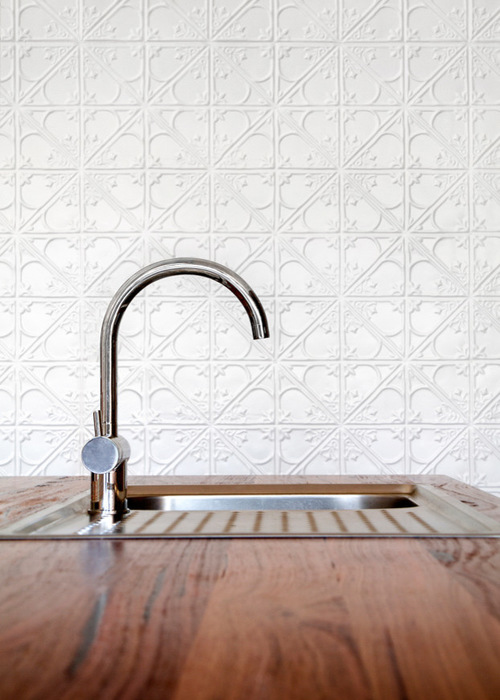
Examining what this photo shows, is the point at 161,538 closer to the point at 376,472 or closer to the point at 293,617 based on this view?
the point at 293,617

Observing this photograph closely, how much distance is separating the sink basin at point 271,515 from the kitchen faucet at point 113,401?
34 millimetres

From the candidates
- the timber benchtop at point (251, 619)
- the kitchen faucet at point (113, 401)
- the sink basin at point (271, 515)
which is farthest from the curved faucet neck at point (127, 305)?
the timber benchtop at point (251, 619)

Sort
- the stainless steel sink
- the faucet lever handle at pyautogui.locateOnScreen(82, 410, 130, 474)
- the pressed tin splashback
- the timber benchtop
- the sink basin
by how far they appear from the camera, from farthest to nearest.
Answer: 1. the pressed tin splashback
2. the stainless steel sink
3. the faucet lever handle at pyautogui.locateOnScreen(82, 410, 130, 474)
4. the sink basin
5. the timber benchtop

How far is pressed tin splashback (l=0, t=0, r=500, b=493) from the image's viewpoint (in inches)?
65.9

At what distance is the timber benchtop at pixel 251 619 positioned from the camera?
1.05 ft

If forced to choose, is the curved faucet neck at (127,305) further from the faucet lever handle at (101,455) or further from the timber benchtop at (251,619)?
the timber benchtop at (251,619)

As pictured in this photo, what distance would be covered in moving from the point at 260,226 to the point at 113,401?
2.98ft

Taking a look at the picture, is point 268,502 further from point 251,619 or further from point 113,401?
point 251,619

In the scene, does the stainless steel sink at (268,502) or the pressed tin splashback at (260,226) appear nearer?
the stainless steel sink at (268,502)

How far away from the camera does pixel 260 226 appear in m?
1.68

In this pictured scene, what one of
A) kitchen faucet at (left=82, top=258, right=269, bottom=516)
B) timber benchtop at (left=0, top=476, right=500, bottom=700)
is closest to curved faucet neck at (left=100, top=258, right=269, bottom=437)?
kitchen faucet at (left=82, top=258, right=269, bottom=516)

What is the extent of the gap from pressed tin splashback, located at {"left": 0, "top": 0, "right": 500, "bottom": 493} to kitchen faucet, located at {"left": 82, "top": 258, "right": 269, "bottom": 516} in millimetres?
748

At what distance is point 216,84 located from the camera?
1.70 metres

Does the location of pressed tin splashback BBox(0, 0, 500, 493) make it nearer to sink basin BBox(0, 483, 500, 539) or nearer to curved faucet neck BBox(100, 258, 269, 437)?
sink basin BBox(0, 483, 500, 539)
